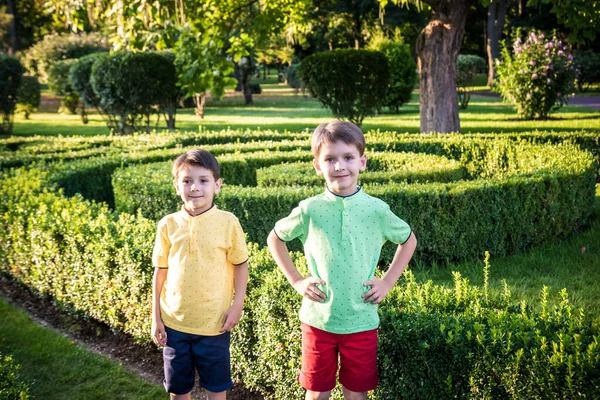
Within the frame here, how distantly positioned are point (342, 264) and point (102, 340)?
127 inches

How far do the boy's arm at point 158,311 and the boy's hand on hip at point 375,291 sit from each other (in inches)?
42.5

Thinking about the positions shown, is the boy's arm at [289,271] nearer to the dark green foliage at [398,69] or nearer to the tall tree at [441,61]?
the tall tree at [441,61]

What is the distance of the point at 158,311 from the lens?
3383 mm

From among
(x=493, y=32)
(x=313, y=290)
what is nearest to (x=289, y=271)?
(x=313, y=290)

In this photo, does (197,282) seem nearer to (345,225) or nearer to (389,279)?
(345,225)

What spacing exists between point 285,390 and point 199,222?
1.28 metres

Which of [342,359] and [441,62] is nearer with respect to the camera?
[342,359]

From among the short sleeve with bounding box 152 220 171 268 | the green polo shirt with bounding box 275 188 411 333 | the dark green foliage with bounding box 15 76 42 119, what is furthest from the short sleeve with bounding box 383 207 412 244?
the dark green foliage with bounding box 15 76 42 119

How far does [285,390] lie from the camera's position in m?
3.95

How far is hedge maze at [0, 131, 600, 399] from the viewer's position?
310 centimetres

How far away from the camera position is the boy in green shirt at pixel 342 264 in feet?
9.90

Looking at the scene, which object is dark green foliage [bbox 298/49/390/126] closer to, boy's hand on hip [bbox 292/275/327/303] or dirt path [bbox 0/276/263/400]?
dirt path [bbox 0/276/263/400]

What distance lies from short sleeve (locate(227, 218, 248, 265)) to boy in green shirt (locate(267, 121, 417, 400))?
304 mm

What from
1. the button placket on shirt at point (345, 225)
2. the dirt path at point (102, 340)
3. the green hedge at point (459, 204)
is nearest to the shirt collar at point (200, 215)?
the button placket on shirt at point (345, 225)
